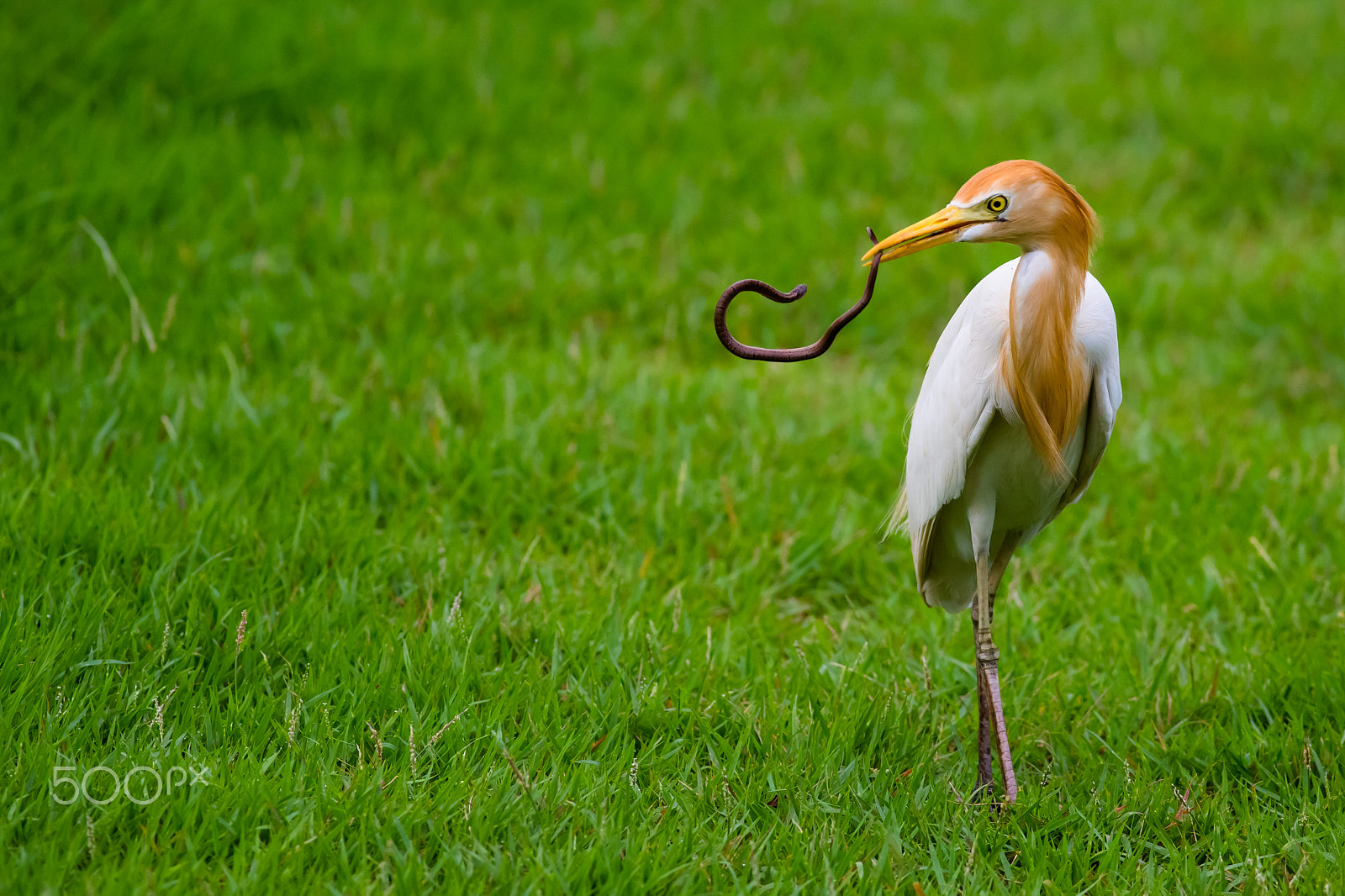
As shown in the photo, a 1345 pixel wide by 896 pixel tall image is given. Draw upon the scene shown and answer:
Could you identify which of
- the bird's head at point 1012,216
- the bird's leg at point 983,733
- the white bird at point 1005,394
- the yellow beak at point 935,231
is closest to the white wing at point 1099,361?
the white bird at point 1005,394

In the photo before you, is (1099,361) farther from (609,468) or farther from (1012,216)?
(609,468)

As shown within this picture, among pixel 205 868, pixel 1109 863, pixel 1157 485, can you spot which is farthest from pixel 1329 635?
pixel 205 868

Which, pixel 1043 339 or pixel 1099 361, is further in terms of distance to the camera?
pixel 1099 361

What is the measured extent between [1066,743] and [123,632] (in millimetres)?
2546

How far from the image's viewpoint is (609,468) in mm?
4102

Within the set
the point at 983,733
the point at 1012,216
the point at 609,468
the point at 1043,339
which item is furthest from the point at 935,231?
the point at 609,468

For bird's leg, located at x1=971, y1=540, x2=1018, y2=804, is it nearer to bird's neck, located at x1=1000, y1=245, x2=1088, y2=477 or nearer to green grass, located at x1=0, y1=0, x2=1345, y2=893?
green grass, located at x1=0, y1=0, x2=1345, y2=893

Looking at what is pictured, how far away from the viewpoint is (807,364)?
520 centimetres

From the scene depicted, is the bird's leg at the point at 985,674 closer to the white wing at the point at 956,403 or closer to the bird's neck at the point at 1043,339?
the white wing at the point at 956,403

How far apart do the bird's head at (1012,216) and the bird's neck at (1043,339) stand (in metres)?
0.04

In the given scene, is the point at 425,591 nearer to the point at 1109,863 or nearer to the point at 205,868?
the point at 205,868

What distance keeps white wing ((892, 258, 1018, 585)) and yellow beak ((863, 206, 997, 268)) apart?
249 millimetres

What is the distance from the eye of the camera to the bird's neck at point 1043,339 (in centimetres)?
252

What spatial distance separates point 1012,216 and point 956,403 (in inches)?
19.1
